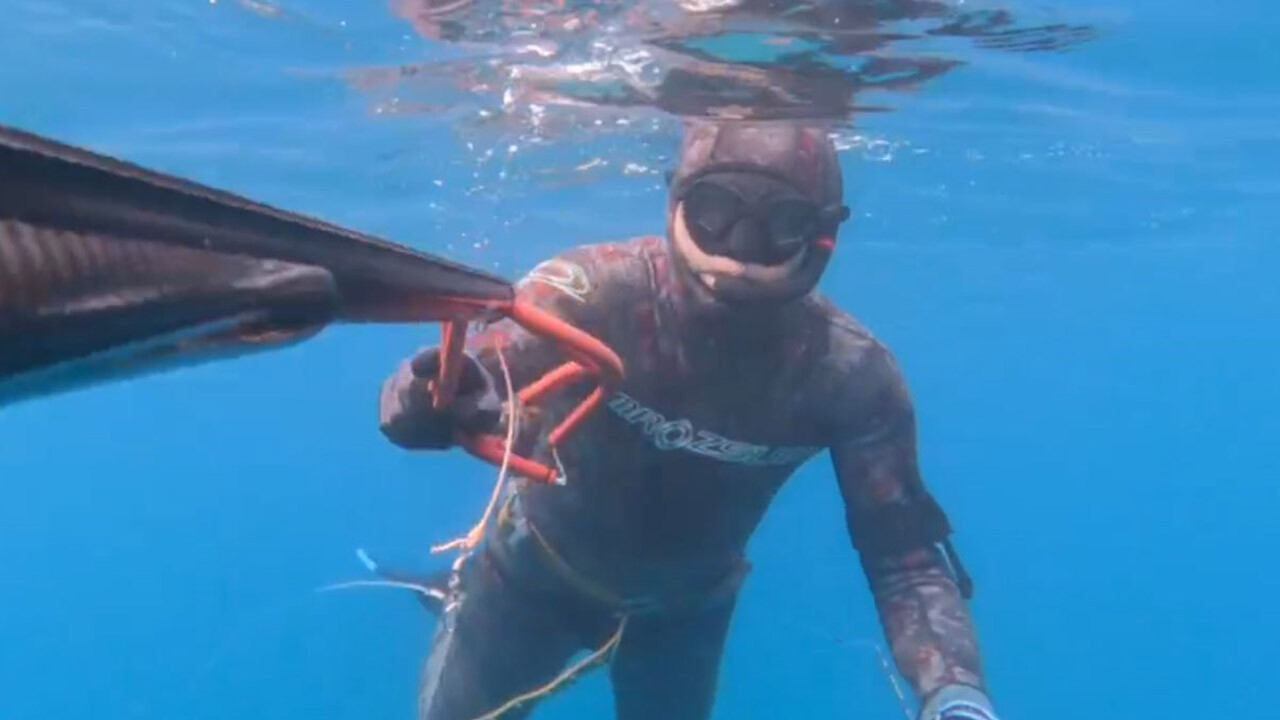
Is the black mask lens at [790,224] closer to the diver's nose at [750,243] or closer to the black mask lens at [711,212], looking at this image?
the diver's nose at [750,243]

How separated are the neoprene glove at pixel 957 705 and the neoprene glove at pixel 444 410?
3101mm

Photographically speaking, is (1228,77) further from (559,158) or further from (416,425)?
(416,425)

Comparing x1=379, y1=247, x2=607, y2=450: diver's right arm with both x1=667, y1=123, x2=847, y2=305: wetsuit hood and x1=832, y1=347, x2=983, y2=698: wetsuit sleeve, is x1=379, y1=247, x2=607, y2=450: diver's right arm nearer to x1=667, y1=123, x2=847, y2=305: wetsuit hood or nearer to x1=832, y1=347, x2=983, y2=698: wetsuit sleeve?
x1=667, y1=123, x2=847, y2=305: wetsuit hood

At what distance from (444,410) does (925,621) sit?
3.67m

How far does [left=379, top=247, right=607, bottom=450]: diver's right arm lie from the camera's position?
3.62m

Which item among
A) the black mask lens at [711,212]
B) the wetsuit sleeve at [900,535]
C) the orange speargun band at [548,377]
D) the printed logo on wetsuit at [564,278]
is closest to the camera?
the orange speargun band at [548,377]

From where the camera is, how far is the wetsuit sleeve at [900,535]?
19.9ft

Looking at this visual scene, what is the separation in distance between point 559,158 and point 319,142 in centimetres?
382

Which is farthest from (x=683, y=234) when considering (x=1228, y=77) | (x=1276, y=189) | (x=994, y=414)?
(x=994, y=414)

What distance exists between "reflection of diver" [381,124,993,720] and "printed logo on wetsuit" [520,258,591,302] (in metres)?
0.01

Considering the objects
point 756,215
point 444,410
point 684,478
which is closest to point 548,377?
point 444,410

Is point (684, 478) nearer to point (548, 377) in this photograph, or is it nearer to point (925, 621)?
point (925, 621)

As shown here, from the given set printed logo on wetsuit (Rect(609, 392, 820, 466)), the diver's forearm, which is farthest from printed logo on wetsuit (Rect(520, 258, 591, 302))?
the diver's forearm

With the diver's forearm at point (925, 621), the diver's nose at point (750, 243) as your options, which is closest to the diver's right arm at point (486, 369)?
the diver's nose at point (750, 243)
